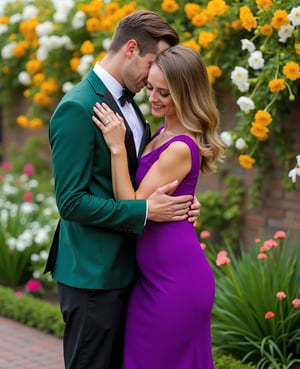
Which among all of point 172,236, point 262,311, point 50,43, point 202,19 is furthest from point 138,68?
point 50,43

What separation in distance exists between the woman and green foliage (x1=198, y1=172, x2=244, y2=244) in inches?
105

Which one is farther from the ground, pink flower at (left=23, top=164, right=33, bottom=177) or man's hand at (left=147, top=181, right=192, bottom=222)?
man's hand at (left=147, top=181, right=192, bottom=222)

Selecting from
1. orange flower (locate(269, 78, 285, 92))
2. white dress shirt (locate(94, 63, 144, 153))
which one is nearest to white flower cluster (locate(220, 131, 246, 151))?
orange flower (locate(269, 78, 285, 92))

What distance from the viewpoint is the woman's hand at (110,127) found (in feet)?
9.46

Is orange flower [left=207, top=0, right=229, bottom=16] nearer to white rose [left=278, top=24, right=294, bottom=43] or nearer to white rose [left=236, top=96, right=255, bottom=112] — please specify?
white rose [left=278, top=24, right=294, bottom=43]

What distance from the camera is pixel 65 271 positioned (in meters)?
3.05

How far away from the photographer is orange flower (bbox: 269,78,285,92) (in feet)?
14.3

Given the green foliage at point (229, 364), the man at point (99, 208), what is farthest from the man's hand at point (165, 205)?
the green foliage at point (229, 364)

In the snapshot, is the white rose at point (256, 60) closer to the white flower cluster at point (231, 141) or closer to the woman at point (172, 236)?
the white flower cluster at point (231, 141)

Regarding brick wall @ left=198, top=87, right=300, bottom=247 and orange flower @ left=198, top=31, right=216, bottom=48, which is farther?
brick wall @ left=198, top=87, right=300, bottom=247

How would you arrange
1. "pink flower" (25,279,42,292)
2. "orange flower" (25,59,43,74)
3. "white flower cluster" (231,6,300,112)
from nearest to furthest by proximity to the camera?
1. "white flower cluster" (231,6,300,112)
2. "pink flower" (25,279,42,292)
3. "orange flower" (25,59,43,74)

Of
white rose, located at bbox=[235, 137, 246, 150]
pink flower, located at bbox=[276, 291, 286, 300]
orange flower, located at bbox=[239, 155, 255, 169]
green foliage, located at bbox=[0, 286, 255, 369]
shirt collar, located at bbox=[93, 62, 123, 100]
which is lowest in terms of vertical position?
green foliage, located at bbox=[0, 286, 255, 369]

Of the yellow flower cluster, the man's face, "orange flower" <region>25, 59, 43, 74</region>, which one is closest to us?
the man's face

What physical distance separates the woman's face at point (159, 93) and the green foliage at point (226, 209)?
2.74 metres
